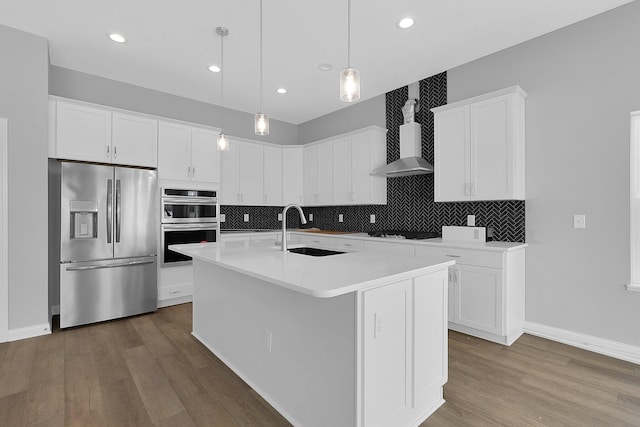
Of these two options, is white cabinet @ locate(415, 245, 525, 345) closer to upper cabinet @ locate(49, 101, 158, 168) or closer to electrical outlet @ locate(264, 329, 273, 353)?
electrical outlet @ locate(264, 329, 273, 353)

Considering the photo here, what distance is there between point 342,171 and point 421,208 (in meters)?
1.40

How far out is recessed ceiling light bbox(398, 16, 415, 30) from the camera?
276 cm

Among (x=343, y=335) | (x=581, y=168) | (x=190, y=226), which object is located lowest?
(x=343, y=335)

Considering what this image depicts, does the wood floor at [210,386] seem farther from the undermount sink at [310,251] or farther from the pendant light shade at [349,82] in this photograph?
the pendant light shade at [349,82]

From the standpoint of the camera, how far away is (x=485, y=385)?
2154mm

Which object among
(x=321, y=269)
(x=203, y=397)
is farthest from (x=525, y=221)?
(x=203, y=397)

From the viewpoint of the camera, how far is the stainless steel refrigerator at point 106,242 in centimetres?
326

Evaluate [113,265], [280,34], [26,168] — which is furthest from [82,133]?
[280,34]

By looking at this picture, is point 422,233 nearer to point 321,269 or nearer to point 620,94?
point 620,94

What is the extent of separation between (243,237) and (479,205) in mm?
3275

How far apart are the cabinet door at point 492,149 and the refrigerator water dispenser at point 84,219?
414cm

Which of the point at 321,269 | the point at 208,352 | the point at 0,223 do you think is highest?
the point at 0,223

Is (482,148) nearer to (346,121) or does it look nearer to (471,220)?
(471,220)

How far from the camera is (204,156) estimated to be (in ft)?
14.3
